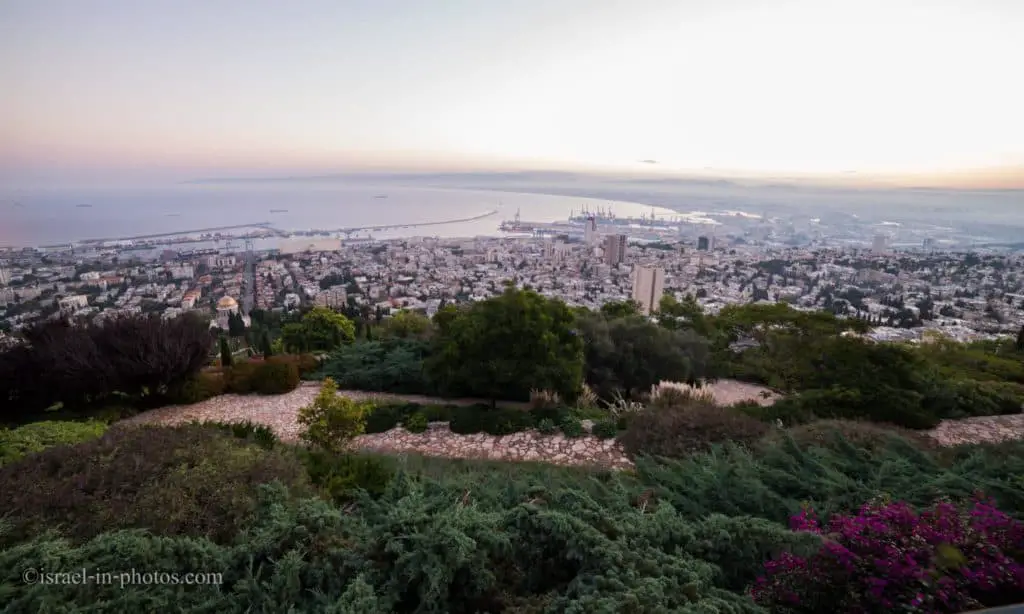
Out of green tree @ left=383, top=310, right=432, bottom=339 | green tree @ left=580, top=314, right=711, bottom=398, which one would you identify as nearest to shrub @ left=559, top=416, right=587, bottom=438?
green tree @ left=580, top=314, right=711, bottom=398

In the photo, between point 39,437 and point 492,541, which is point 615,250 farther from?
point 492,541

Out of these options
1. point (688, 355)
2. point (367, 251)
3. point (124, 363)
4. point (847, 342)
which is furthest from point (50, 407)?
point (367, 251)

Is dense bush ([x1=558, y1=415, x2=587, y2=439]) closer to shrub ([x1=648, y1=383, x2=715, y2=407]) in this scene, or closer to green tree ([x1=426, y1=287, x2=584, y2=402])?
green tree ([x1=426, y1=287, x2=584, y2=402])

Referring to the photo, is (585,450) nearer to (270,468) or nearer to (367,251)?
(270,468)

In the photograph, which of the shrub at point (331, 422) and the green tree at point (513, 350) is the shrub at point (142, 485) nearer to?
the shrub at point (331, 422)

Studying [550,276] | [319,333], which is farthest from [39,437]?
[550,276]

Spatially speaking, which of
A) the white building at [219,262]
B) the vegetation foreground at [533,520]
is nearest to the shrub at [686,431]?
the vegetation foreground at [533,520]
